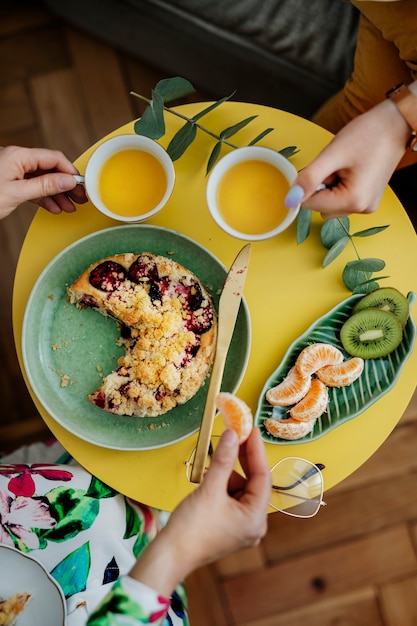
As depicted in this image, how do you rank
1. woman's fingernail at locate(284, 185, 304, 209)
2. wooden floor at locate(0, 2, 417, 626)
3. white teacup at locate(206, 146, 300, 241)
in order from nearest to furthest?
woman's fingernail at locate(284, 185, 304, 209) → white teacup at locate(206, 146, 300, 241) → wooden floor at locate(0, 2, 417, 626)

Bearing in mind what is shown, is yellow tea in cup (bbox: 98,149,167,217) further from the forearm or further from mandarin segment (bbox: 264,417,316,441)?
the forearm

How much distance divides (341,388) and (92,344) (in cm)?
56

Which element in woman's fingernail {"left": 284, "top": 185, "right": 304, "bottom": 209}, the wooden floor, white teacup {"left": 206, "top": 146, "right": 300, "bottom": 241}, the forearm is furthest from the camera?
the wooden floor

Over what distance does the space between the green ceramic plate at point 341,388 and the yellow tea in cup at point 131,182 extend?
44cm

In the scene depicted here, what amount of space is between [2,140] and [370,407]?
1548mm

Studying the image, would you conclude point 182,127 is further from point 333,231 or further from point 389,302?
point 389,302

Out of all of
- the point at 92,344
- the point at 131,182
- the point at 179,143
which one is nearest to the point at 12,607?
the point at 92,344

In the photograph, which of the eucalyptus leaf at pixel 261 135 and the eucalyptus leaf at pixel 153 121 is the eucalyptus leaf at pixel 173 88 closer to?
the eucalyptus leaf at pixel 153 121

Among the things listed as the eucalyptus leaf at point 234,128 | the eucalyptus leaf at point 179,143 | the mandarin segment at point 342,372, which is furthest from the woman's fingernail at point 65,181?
the mandarin segment at point 342,372

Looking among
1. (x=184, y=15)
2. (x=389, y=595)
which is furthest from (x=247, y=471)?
(x=184, y=15)

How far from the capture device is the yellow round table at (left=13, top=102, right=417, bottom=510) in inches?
50.1

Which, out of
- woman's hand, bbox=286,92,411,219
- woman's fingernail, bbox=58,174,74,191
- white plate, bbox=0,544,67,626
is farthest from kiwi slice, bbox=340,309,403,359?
white plate, bbox=0,544,67,626

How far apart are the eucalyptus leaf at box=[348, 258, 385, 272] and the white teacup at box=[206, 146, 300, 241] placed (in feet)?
0.65

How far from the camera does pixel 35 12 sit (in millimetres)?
2047
